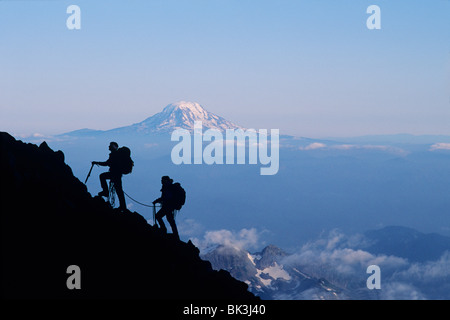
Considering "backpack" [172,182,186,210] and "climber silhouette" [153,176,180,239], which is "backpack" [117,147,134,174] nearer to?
"climber silhouette" [153,176,180,239]

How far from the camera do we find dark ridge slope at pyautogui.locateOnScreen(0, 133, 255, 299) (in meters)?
17.3

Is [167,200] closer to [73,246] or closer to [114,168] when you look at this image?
[114,168]

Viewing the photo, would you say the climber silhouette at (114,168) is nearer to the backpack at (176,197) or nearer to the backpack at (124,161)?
the backpack at (124,161)

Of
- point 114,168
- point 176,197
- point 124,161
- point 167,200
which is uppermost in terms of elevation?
point 124,161

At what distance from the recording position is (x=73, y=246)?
18.8m

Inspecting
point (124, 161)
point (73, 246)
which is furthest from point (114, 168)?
point (73, 246)

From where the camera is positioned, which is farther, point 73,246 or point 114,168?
point 114,168

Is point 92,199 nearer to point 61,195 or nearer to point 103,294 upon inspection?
point 61,195

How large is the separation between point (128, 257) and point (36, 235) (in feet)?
13.5

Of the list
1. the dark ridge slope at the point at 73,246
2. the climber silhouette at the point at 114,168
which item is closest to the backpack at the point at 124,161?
the climber silhouette at the point at 114,168

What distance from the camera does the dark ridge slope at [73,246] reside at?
1731cm

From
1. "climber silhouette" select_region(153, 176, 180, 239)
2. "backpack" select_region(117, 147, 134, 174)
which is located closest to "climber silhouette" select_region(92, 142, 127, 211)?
"backpack" select_region(117, 147, 134, 174)

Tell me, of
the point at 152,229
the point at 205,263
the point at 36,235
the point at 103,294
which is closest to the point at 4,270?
the point at 36,235
